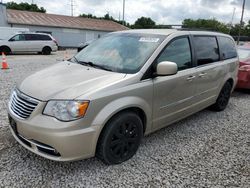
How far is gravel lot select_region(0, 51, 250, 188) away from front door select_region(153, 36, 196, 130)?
40 centimetres

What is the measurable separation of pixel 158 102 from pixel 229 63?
2556mm

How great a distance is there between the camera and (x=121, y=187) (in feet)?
8.26

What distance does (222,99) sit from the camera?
507 cm

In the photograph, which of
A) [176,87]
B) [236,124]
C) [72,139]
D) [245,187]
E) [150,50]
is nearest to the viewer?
[72,139]

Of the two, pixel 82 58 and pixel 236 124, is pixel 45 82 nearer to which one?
pixel 82 58

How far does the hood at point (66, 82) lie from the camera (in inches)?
98.0

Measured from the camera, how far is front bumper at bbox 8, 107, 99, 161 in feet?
7.75

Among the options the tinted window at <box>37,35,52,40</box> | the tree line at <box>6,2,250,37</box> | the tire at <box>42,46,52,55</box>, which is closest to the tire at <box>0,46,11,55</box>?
the tinted window at <box>37,35,52,40</box>

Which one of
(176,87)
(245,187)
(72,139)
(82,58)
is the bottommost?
(245,187)

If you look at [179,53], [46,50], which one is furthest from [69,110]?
[46,50]

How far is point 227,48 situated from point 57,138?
13.8 ft

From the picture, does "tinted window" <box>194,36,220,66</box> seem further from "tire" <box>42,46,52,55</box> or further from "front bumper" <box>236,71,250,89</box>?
"tire" <box>42,46,52,55</box>

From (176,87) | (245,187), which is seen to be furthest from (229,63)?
(245,187)

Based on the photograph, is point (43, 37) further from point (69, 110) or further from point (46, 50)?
point (69, 110)
